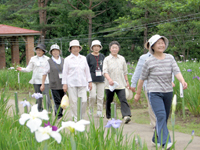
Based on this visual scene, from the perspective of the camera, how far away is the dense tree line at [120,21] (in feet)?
73.7

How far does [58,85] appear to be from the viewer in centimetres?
554

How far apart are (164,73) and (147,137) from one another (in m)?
1.04

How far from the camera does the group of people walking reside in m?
3.56

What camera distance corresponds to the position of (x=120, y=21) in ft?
94.4

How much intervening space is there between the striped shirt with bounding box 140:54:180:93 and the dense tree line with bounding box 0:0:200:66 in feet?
59.3

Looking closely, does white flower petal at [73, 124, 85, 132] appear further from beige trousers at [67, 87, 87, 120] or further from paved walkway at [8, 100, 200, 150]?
beige trousers at [67, 87, 87, 120]

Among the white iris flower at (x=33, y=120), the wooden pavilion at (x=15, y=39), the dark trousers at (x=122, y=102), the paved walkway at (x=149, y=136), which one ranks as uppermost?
the wooden pavilion at (x=15, y=39)

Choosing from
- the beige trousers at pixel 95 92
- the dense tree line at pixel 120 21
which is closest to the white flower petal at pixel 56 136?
the beige trousers at pixel 95 92

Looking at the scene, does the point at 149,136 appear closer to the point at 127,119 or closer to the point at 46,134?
the point at 127,119

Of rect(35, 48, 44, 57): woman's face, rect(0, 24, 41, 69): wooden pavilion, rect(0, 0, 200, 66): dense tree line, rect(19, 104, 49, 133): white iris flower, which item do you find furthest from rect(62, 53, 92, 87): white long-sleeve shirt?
rect(0, 24, 41, 69): wooden pavilion

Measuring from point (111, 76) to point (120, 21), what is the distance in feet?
77.8

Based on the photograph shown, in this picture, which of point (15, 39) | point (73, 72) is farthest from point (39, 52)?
point (15, 39)

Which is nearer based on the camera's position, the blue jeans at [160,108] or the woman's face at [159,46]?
the blue jeans at [160,108]

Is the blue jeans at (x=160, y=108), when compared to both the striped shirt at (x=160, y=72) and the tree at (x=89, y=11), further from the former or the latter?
the tree at (x=89, y=11)
